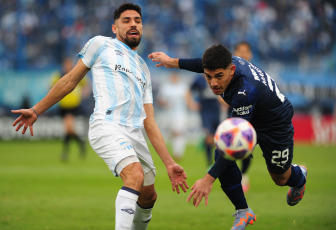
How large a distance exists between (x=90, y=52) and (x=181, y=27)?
65.6ft

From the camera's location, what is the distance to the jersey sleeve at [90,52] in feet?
17.6

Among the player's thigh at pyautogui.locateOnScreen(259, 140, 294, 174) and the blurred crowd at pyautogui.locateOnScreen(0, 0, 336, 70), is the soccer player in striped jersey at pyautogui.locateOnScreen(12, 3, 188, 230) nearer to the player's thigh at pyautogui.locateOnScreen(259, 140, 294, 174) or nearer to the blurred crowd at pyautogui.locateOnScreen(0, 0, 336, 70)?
the player's thigh at pyautogui.locateOnScreen(259, 140, 294, 174)

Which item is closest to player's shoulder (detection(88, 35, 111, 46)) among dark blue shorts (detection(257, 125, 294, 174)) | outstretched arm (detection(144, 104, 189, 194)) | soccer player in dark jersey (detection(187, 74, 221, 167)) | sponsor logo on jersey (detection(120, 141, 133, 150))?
outstretched arm (detection(144, 104, 189, 194))

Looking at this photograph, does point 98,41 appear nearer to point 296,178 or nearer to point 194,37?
point 296,178

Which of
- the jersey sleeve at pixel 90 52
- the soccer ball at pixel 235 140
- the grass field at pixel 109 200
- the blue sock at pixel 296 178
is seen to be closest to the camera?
the soccer ball at pixel 235 140

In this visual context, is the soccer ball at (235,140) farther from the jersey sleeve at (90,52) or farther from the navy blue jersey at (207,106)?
the navy blue jersey at (207,106)

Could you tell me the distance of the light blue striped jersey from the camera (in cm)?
527

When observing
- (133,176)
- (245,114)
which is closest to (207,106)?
(245,114)

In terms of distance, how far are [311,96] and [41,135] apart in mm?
12131

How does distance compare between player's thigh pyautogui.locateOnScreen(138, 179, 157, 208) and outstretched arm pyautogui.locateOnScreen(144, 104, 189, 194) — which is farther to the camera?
player's thigh pyautogui.locateOnScreen(138, 179, 157, 208)

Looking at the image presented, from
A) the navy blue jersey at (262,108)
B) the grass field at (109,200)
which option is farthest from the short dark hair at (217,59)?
the grass field at (109,200)

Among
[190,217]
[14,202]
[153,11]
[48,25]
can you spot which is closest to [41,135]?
[48,25]

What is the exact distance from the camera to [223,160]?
4945 millimetres

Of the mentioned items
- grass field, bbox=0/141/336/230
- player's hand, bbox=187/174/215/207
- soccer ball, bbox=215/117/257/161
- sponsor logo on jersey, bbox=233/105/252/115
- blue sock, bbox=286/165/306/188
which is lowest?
grass field, bbox=0/141/336/230
